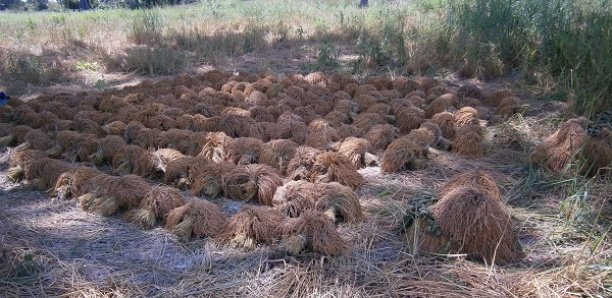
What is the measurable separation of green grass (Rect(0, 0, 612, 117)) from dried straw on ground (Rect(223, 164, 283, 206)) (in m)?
2.74

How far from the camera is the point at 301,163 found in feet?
10.6

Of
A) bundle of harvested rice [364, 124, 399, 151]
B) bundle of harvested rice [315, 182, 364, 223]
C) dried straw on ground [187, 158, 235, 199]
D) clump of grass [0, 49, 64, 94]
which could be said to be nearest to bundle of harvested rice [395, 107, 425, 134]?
bundle of harvested rice [364, 124, 399, 151]

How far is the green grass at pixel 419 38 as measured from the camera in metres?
4.66

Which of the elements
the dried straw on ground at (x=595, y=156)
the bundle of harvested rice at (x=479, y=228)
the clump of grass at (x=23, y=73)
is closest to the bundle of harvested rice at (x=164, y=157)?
the bundle of harvested rice at (x=479, y=228)

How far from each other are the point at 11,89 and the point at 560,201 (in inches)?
262

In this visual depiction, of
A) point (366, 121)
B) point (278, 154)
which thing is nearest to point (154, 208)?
point (278, 154)

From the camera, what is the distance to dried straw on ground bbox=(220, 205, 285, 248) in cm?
244

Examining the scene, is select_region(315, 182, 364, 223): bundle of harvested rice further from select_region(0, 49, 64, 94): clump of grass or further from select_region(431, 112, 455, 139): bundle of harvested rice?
select_region(0, 49, 64, 94): clump of grass

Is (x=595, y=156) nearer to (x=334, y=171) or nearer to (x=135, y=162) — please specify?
(x=334, y=171)

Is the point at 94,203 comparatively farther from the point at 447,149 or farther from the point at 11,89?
the point at 11,89

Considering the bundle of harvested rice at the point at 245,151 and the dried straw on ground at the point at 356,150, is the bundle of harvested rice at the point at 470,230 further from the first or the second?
the bundle of harvested rice at the point at 245,151

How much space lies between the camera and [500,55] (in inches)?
244

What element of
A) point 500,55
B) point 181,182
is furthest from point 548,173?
point 500,55

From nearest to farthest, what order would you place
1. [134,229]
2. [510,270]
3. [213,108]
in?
[510,270]
[134,229]
[213,108]
